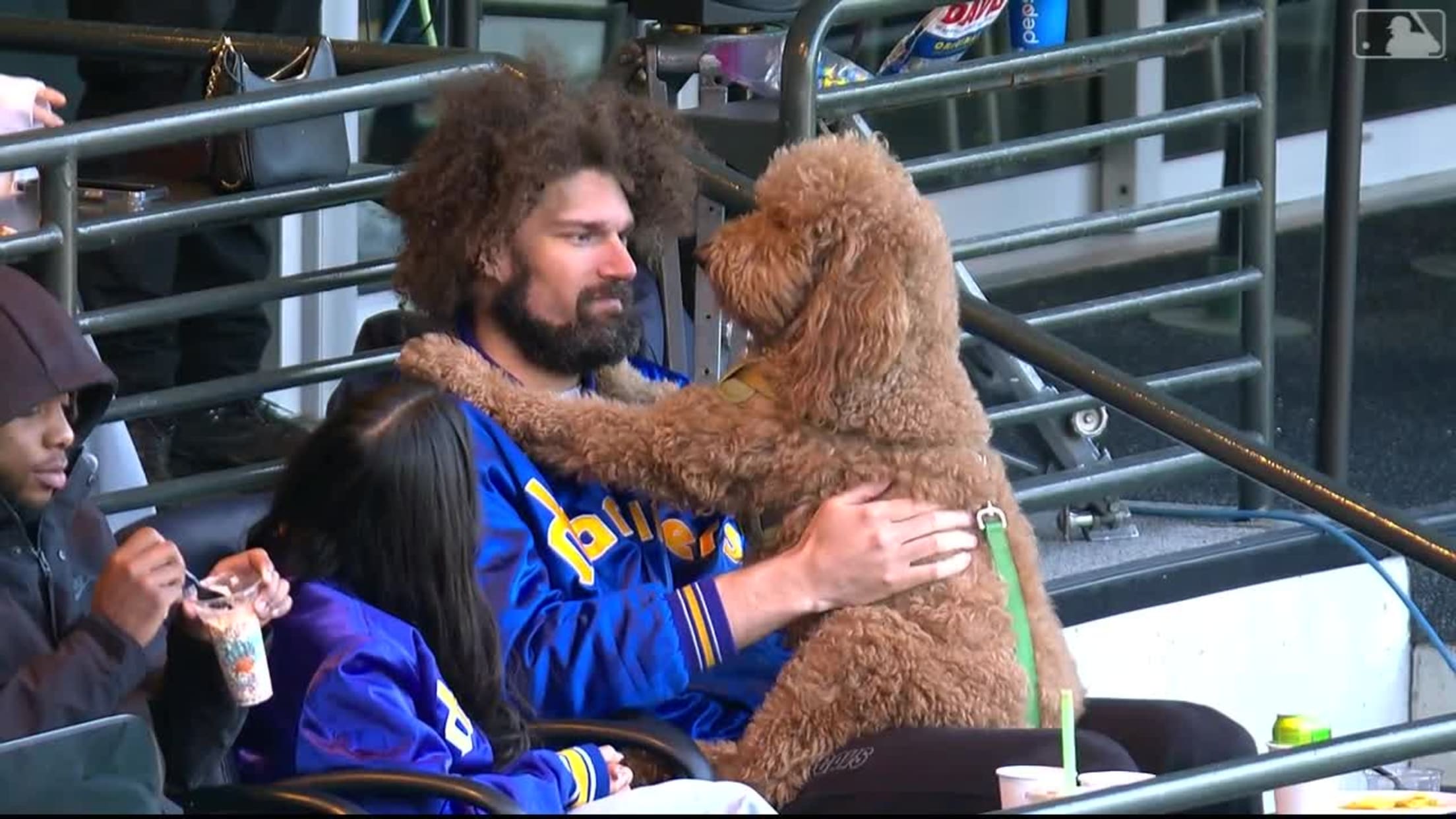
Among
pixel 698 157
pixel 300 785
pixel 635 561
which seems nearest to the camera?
pixel 300 785

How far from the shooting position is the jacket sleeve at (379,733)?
→ 3.22 meters

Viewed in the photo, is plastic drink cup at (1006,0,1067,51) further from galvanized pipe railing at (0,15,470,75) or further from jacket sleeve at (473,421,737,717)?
jacket sleeve at (473,421,737,717)

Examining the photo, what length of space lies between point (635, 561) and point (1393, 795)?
1.17 metres

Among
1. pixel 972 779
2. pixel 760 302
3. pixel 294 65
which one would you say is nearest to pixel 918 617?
pixel 972 779

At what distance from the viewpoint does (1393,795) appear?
145 inches

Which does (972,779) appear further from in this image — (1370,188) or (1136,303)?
(1370,188)

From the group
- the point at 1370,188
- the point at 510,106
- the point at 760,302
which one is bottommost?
the point at 1370,188

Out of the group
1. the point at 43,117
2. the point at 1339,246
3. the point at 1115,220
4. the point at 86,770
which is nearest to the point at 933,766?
the point at 86,770

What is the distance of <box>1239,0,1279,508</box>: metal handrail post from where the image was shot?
5871mm

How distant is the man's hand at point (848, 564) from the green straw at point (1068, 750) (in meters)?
0.33

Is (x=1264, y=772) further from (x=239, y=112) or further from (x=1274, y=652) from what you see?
(x=1274, y=652)

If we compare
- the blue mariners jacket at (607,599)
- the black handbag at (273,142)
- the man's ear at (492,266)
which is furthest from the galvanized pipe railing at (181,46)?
the blue mariners jacket at (607,599)

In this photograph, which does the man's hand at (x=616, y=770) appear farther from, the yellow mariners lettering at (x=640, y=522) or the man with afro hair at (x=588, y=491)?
the yellow mariners lettering at (x=640, y=522)

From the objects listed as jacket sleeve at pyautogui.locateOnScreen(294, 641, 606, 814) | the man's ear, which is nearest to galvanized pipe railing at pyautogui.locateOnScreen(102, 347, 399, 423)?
the man's ear
